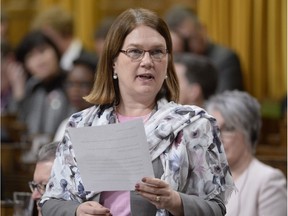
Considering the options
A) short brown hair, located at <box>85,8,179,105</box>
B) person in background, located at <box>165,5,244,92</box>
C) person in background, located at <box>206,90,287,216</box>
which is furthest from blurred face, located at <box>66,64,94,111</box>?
short brown hair, located at <box>85,8,179,105</box>

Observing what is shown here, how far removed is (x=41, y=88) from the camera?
677cm

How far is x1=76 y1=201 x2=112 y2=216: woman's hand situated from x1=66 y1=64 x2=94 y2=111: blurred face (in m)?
3.29

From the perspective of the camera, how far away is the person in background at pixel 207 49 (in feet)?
20.8

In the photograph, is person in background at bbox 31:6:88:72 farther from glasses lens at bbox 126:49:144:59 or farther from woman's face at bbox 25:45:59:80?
glasses lens at bbox 126:49:144:59

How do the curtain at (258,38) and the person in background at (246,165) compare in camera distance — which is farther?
the curtain at (258,38)

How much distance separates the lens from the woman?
261 centimetres

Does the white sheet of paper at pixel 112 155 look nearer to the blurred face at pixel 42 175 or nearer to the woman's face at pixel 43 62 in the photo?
the blurred face at pixel 42 175

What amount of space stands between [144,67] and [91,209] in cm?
46

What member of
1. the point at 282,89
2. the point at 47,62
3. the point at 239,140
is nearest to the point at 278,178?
the point at 239,140

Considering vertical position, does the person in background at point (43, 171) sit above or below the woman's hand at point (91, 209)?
below

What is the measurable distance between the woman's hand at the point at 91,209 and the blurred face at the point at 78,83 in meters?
3.29

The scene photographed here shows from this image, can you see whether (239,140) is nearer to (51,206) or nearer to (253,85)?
(51,206)

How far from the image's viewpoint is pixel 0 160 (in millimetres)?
5234

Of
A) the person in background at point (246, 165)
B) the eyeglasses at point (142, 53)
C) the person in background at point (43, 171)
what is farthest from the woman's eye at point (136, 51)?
the person in background at point (246, 165)
